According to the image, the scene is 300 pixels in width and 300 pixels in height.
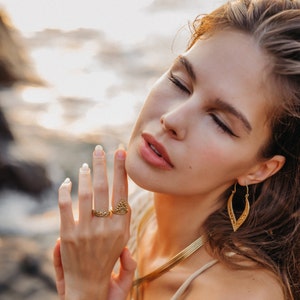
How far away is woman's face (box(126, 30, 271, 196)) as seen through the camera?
2152 mm

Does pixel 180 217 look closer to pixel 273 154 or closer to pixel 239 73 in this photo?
pixel 273 154

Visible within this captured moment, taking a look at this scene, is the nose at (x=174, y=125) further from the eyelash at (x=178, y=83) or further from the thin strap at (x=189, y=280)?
the thin strap at (x=189, y=280)

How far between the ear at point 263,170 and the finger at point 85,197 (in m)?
0.60

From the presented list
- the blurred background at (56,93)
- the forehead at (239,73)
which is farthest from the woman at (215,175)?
the blurred background at (56,93)

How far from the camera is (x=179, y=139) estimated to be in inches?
86.3

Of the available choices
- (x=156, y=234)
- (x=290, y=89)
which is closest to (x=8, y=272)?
(x=156, y=234)

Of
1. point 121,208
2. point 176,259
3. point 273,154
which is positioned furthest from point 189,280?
point 273,154

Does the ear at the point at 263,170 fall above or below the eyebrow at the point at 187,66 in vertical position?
below

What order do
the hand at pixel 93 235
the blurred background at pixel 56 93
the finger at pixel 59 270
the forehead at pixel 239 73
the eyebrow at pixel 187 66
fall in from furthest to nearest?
1. the blurred background at pixel 56 93
2. the finger at pixel 59 270
3. the hand at pixel 93 235
4. the eyebrow at pixel 187 66
5. the forehead at pixel 239 73

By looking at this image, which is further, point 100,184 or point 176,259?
point 176,259

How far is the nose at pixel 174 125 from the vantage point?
2.17m

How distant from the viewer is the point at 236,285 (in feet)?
7.36

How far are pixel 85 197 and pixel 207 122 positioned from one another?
567 mm

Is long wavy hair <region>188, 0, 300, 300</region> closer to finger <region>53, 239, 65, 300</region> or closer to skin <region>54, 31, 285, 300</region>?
skin <region>54, 31, 285, 300</region>
